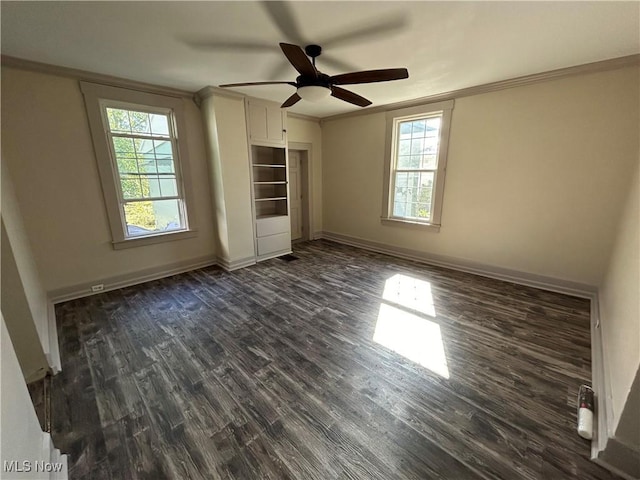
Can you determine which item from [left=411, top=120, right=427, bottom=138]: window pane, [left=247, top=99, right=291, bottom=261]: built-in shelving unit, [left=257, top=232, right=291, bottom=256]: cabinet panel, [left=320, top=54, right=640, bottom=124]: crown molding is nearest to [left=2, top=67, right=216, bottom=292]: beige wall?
[left=257, top=232, right=291, bottom=256]: cabinet panel

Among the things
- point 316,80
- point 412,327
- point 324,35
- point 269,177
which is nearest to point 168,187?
point 269,177

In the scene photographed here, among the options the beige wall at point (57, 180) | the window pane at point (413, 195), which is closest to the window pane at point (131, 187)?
the beige wall at point (57, 180)

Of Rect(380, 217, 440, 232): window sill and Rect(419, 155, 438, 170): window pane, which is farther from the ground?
Rect(419, 155, 438, 170): window pane

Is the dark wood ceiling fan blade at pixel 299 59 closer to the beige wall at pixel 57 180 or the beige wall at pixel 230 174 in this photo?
the beige wall at pixel 230 174

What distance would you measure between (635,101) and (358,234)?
13.0 feet

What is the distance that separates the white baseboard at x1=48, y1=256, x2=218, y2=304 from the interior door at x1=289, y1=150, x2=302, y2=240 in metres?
2.01

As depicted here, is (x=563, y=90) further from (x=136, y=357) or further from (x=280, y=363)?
(x=136, y=357)

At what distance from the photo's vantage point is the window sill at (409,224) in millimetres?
4363

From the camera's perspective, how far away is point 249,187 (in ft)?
14.1

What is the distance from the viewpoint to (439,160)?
4090mm

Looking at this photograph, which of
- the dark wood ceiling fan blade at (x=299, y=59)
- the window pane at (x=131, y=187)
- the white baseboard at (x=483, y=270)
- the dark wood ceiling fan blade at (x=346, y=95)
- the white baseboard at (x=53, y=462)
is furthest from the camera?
the window pane at (x=131, y=187)

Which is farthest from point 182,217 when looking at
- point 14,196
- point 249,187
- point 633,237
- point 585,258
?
point 585,258

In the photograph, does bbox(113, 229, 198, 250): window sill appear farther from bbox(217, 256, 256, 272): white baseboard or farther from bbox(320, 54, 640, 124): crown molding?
bbox(320, 54, 640, 124): crown molding

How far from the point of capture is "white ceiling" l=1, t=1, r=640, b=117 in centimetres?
188
